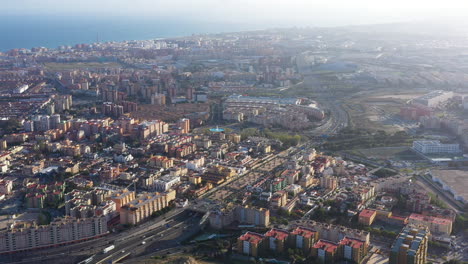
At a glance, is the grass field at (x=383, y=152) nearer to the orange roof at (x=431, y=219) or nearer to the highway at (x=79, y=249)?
the orange roof at (x=431, y=219)

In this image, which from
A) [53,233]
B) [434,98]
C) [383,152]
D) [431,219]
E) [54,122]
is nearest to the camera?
[53,233]

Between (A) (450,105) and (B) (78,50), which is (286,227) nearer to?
(A) (450,105)

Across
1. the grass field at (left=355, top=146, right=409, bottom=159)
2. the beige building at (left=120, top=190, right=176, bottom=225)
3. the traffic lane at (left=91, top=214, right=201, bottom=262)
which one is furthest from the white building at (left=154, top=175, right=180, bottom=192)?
the grass field at (left=355, top=146, right=409, bottom=159)

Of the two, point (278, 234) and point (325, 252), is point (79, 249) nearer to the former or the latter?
point (278, 234)

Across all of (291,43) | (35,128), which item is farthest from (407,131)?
(291,43)

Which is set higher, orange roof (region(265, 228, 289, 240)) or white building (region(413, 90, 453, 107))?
white building (region(413, 90, 453, 107))

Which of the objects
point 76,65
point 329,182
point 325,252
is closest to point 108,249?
point 325,252

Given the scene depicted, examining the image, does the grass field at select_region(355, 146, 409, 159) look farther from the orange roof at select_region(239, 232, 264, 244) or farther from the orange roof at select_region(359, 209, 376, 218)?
the orange roof at select_region(239, 232, 264, 244)
